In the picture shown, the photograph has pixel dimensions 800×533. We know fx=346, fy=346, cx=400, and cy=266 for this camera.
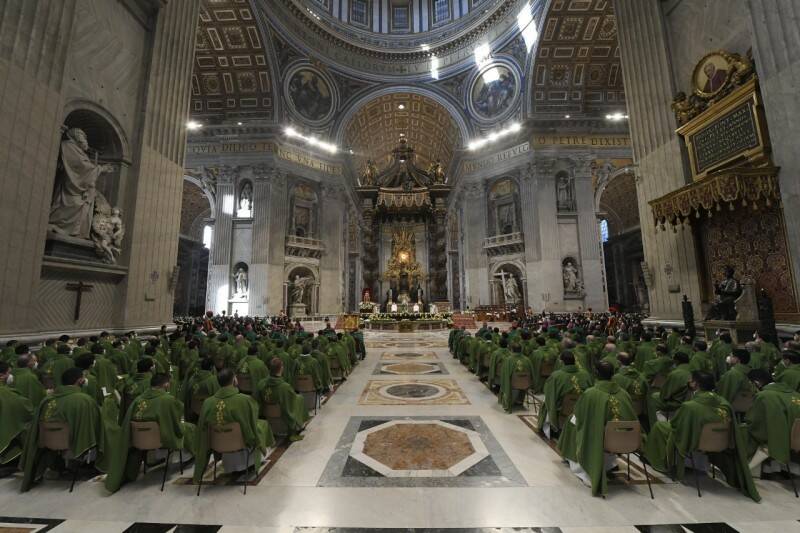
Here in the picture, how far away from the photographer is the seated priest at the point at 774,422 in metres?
2.84

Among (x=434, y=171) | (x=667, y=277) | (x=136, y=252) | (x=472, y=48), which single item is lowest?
(x=667, y=277)

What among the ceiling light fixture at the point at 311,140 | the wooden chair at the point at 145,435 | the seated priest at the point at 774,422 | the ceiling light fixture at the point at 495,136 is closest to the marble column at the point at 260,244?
the ceiling light fixture at the point at 311,140

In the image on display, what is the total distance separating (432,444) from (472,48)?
2642 cm

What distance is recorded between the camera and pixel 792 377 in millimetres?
3562

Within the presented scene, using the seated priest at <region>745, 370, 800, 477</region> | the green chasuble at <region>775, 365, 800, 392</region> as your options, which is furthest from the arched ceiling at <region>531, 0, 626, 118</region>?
the seated priest at <region>745, 370, 800, 477</region>

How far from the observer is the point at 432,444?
388 centimetres

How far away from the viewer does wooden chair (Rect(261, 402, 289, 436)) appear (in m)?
3.89

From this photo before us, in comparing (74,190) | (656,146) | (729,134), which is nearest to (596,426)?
(729,134)

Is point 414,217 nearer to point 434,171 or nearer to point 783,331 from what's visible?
point 434,171

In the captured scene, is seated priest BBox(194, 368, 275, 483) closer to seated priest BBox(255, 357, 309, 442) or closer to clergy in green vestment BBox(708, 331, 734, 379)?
seated priest BBox(255, 357, 309, 442)

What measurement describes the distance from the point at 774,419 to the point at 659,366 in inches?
80.5

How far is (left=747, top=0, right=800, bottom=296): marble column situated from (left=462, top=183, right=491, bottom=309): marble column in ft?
55.3

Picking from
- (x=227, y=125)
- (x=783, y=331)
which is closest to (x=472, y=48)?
(x=227, y=125)

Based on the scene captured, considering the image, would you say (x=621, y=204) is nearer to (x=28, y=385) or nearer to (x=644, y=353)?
(x=644, y=353)
